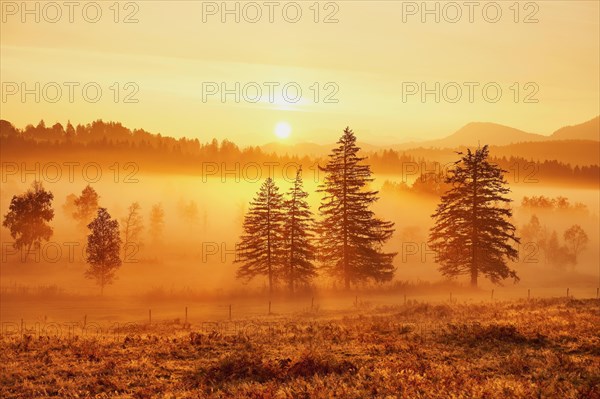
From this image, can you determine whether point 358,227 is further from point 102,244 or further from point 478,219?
point 102,244

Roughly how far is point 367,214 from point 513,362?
1379 inches

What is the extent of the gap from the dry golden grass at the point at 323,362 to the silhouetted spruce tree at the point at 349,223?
2617cm

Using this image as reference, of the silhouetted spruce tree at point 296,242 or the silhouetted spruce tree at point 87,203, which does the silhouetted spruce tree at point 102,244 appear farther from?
the silhouetted spruce tree at point 87,203

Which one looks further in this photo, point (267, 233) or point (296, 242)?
point (267, 233)

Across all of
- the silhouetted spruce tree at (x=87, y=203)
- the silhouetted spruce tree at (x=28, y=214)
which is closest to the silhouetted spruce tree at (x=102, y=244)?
the silhouetted spruce tree at (x=28, y=214)

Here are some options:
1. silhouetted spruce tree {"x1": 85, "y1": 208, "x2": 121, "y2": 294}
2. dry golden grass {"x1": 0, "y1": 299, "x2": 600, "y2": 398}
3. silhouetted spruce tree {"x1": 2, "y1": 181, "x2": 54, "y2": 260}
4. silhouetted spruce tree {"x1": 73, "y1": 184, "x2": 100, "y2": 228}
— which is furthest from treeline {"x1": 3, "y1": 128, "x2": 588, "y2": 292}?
silhouetted spruce tree {"x1": 73, "y1": 184, "x2": 100, "y2": 228}

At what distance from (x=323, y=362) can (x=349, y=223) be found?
3485cm

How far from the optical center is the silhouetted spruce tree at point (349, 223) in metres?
51.3

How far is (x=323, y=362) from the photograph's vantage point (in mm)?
16625

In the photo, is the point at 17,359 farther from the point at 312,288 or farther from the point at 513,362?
the point at 312,288

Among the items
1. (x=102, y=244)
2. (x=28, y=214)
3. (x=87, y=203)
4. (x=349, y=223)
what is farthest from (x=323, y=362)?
(x=87, y=203)

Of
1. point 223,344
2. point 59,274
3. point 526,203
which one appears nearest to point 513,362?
point 223,344

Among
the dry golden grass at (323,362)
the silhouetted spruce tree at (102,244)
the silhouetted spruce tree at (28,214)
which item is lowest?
the dry golden grass at (323,362)

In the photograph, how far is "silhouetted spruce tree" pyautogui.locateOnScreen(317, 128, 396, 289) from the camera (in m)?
51.3
